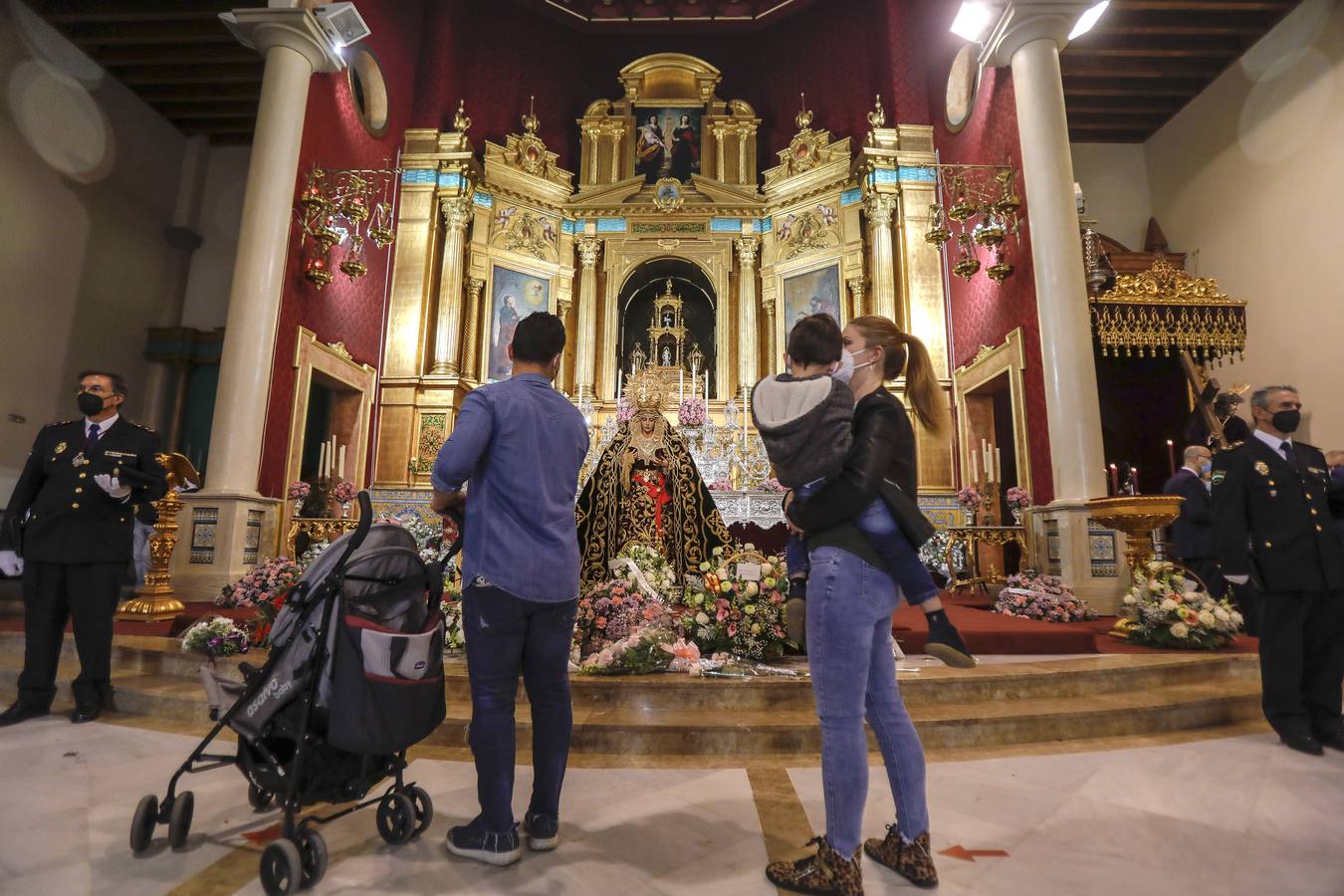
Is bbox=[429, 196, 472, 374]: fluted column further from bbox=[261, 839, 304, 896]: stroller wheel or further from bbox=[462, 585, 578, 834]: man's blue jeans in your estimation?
bbox=[261, 839, 304, 896]: stroller wheel

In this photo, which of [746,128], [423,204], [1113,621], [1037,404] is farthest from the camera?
[746,128]

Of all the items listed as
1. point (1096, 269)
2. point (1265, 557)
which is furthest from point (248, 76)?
point (1265, 557)

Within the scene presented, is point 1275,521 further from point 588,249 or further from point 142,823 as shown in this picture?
point 588,249

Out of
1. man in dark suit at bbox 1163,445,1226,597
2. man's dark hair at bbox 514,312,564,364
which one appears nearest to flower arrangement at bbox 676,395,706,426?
man in dark suit at bbox 1163,445,1226,597

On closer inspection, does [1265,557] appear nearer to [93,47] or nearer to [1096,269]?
[1096,269]

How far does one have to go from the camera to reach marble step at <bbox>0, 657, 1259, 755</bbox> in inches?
116

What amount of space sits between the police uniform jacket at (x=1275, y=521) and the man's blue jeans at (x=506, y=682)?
319 cm

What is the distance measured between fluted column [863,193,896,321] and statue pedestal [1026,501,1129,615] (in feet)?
16.1

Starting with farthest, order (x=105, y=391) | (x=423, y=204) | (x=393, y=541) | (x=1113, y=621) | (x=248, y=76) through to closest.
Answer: (x=423, y=204) → (x=248, y=76) → (x=1113, y=621) → (x=105, y=391) → (x=393, y=541)

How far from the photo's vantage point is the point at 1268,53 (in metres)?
7.98

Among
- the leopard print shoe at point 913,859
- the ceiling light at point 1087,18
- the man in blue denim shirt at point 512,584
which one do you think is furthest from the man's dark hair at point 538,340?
the ceiling light at point 1087,18

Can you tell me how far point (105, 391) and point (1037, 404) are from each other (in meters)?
7.33

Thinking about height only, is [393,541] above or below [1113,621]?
above

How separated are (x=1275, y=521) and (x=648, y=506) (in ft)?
11.1
